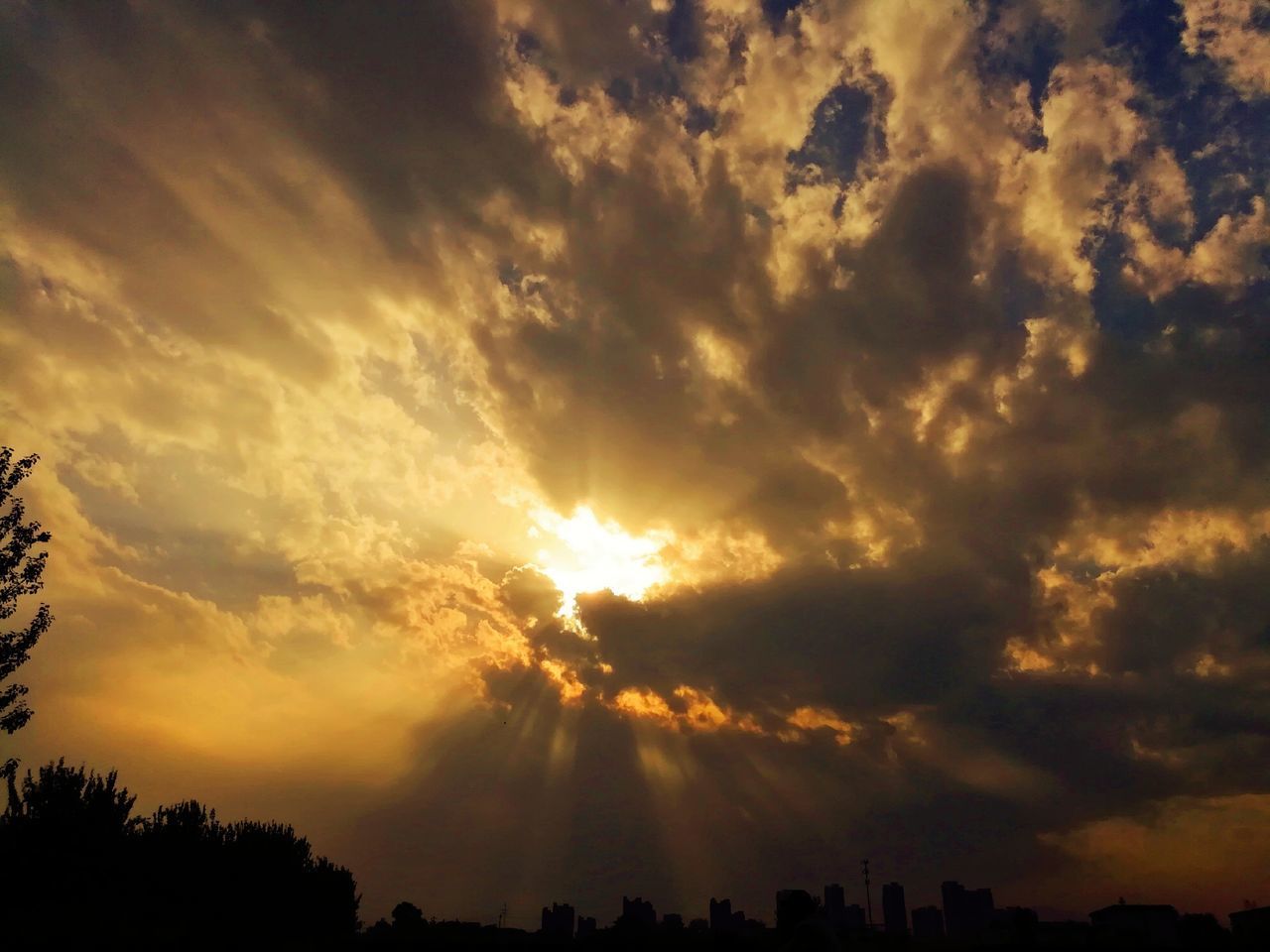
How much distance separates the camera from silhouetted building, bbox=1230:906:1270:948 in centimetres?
4472

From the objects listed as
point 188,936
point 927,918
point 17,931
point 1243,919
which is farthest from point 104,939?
point 927,918

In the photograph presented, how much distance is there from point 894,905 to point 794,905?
12659cm

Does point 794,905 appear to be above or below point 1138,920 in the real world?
above

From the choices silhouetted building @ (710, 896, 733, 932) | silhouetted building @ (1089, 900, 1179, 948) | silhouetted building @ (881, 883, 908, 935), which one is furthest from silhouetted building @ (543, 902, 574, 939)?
silhouetted building @ (1089, 900, 1179, 948)

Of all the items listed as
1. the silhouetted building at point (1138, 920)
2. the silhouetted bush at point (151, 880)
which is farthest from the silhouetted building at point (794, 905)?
the silhouetted building at point (1138, 920)

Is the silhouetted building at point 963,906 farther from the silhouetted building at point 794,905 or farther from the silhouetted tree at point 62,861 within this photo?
the silhouetted building at point 794,905

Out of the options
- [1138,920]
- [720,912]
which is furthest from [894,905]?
[1138,920]

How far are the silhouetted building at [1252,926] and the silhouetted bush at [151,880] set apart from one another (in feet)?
180

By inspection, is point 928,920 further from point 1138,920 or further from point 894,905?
point 1138,920

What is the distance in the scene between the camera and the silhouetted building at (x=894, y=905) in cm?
10812

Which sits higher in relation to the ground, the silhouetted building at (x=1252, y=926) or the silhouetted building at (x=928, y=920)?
the silhouetted building at (x=1252, y=926)

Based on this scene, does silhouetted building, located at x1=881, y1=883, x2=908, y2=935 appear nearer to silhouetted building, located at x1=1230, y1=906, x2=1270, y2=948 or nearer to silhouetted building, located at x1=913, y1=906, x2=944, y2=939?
silhouetted building, located at x1=913, y1=906, x2=944, y2=939

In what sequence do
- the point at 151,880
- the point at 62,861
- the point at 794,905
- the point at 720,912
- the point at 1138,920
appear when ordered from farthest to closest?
the point at 720,912, the point at 1138,920, the point at 151,880, the point at 62,861, the point at 794,905

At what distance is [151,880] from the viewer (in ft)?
122
